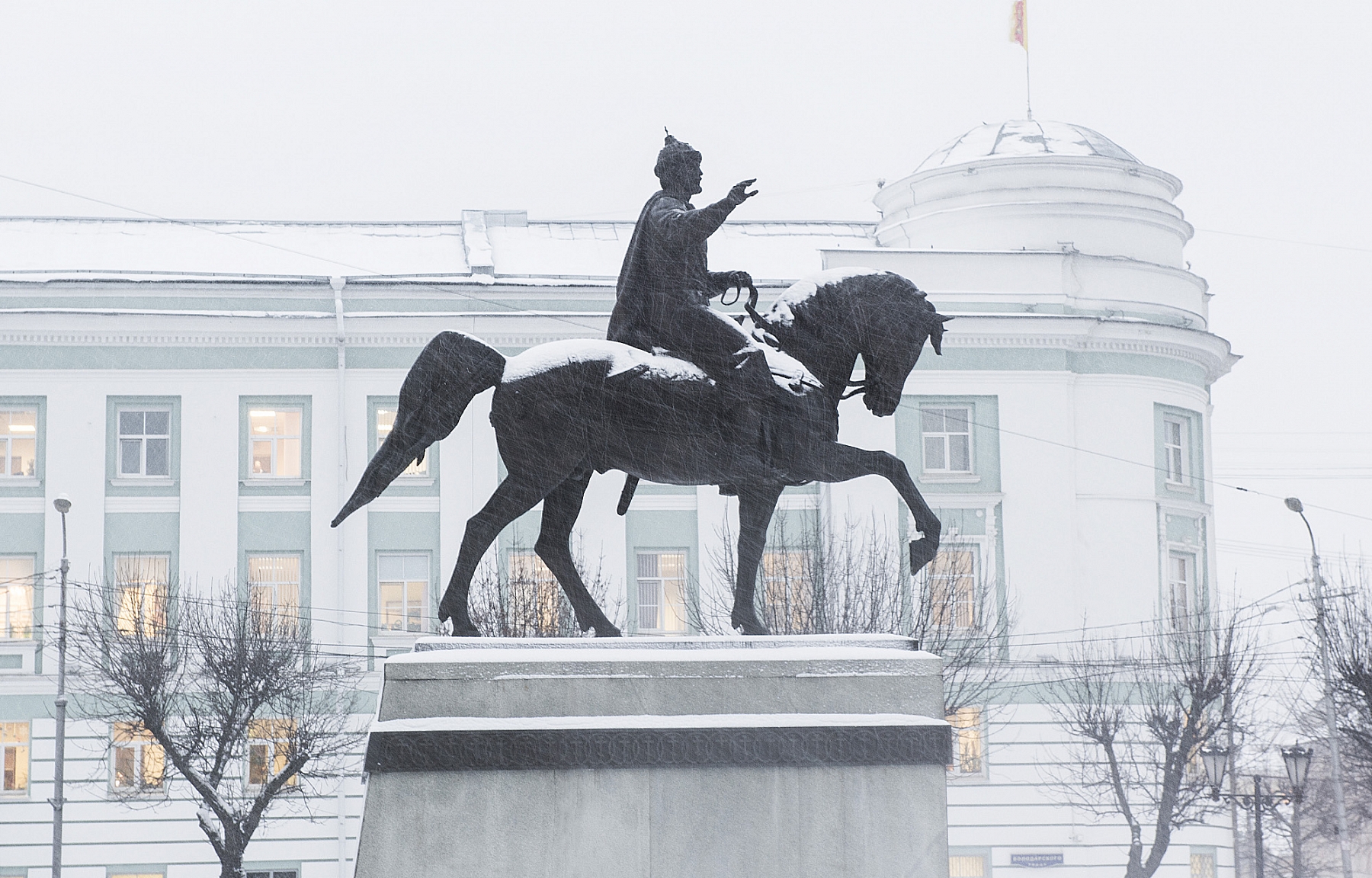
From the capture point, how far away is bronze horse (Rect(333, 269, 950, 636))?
1055cm

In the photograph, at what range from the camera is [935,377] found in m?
34.5

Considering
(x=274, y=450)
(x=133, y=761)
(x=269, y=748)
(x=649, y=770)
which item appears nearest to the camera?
(x=649, y=770)

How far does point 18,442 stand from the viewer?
3375 centimetres

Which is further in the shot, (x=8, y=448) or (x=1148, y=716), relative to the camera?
(x=8, y=448)

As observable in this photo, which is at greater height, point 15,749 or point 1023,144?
point 1023,144

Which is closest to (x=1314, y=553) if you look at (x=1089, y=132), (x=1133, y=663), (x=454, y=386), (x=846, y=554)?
(x=1133, y=663)

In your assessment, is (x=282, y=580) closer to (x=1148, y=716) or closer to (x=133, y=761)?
(x=133, y=761)

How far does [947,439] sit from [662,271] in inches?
960

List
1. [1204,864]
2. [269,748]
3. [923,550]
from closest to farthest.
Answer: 1. [923,550]
2. [269,748]
3. [1204,864]

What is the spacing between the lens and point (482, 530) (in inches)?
419

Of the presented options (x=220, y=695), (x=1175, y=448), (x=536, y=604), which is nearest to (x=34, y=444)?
(x=220, y=695)

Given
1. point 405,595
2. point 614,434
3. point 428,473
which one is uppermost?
point 428,473

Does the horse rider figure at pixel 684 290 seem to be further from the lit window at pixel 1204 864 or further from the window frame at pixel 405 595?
the lit window at pixel 1204 864

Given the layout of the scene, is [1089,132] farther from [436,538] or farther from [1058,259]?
[436,538]
